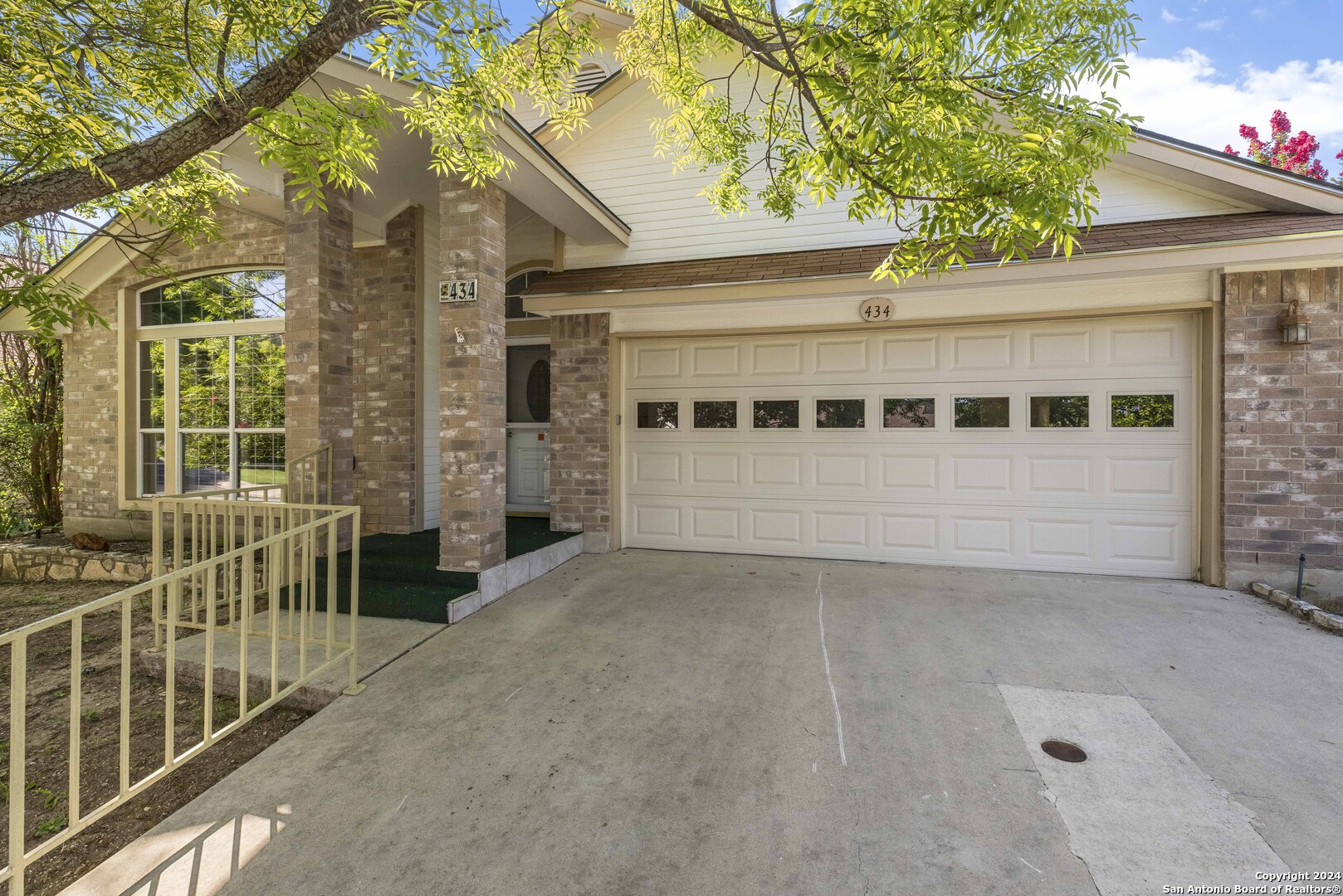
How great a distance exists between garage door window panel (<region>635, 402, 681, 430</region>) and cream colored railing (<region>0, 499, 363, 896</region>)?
3.31 m

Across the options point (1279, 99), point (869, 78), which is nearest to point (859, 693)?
point (869, 78)

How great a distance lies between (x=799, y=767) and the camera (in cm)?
243

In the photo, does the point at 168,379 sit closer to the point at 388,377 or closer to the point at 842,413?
the point at 388,377

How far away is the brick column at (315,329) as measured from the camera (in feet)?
16.1

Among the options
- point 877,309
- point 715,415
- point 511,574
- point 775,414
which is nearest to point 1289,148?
point 877,309

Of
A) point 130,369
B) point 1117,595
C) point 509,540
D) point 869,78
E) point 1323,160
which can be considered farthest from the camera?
point 1323,160

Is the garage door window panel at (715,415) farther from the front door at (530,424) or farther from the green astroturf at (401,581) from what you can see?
the green astroturf at (401,581)

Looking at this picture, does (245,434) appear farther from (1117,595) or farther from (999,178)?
(1117,595)

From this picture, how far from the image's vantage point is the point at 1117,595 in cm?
468

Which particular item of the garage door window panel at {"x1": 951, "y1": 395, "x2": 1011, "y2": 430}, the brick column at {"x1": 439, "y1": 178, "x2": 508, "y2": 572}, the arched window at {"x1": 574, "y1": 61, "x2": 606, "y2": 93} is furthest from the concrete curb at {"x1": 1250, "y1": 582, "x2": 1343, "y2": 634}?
the arched window at {"x1": 574, "y1": 61, "x2": 606, "y2": 93}

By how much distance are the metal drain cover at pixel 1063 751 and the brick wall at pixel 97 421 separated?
991 cm

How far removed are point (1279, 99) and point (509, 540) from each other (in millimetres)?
11426

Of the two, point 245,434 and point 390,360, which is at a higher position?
point 390,360

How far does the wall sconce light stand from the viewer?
452 centimetres
